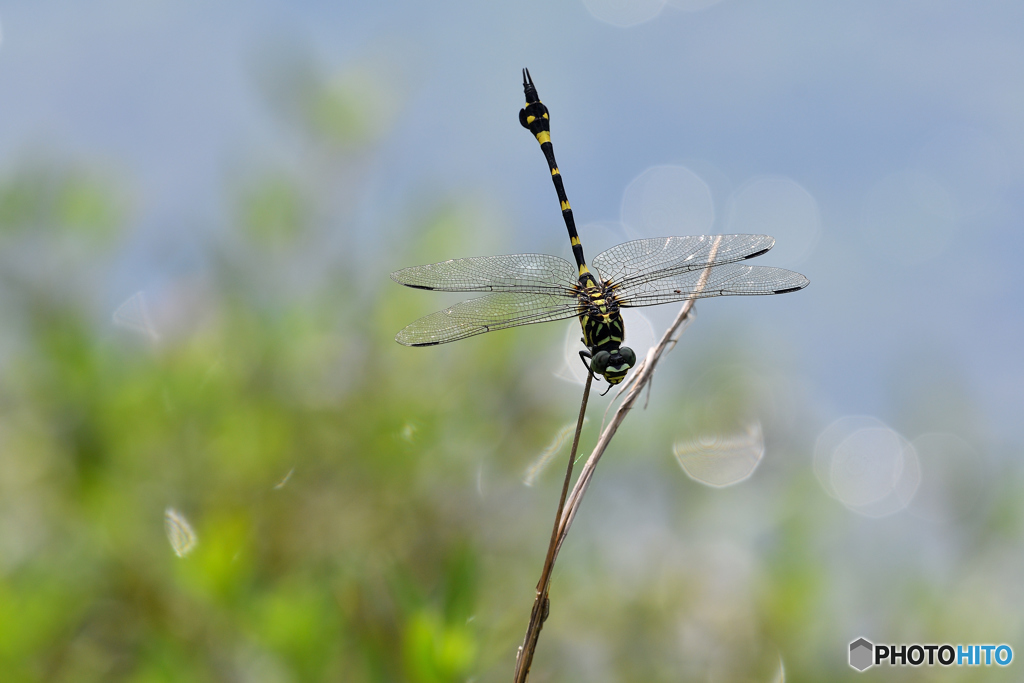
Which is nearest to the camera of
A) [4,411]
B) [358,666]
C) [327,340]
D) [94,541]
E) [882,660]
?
[358,666]

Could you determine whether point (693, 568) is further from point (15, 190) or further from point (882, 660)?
point (15, 190)

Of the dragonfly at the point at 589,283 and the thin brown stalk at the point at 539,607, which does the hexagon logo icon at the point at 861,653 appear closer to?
the dragonfly at the point at 589,283

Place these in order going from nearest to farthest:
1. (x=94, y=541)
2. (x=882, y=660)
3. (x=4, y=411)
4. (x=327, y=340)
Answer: (x=94, y=541), (x=882, y=660), (x=4, y=411), (x=327, y=340)

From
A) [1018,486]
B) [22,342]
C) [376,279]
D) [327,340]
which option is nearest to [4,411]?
[22,342]

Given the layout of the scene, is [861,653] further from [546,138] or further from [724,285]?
[546,138]

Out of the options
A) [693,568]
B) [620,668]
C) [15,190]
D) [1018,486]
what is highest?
[15,190]

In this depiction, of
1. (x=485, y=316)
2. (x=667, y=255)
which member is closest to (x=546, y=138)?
(x=667, y=255)

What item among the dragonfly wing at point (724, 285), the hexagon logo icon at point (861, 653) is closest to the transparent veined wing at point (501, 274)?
the dragonfly wing at point (724, 285)

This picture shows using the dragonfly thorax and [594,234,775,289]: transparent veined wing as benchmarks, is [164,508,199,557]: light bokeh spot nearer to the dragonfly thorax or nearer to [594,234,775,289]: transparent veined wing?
the dragonfly thorax
